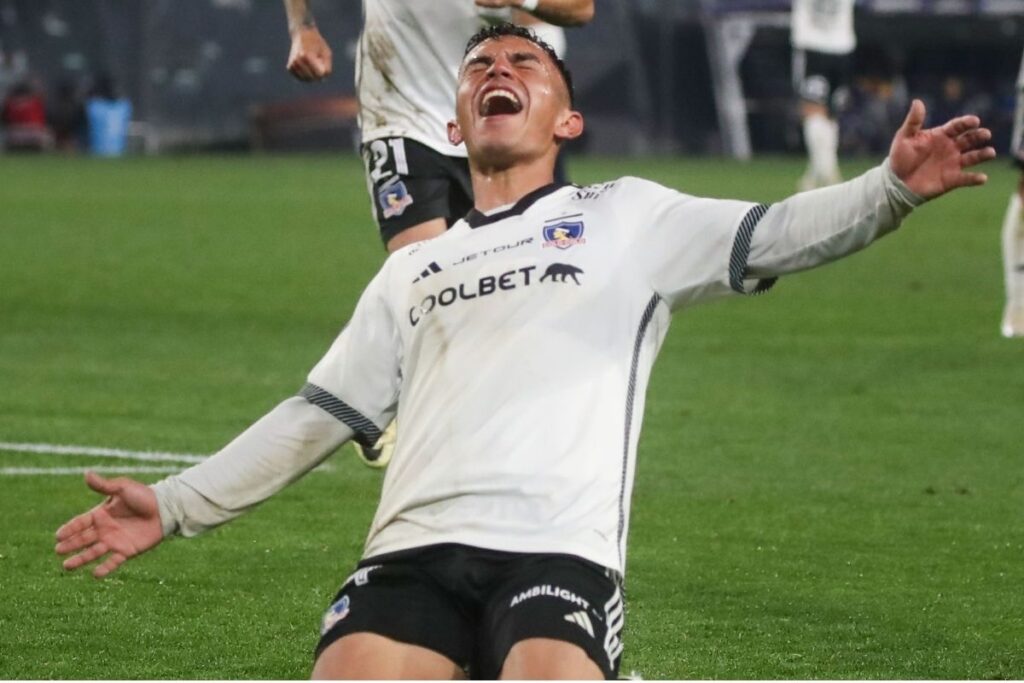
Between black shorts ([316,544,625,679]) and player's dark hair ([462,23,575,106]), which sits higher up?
player's dark hair ([462,23,575,106])

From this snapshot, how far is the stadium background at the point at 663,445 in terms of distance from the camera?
231 inches

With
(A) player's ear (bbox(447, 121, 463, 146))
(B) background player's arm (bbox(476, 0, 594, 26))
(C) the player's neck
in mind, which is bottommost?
(B) background player's arm (bbox(476, 0, 594, 26))

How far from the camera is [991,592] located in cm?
641

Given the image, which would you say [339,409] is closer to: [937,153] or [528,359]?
[528,359]

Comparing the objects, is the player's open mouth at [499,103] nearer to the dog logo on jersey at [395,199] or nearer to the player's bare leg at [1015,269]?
the dog logo on jersey at [395,199]

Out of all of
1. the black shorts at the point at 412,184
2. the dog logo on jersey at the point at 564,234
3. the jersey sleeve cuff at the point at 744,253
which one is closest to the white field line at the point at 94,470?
the black shorts at the point at 412,184

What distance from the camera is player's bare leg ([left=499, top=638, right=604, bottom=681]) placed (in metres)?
4.13

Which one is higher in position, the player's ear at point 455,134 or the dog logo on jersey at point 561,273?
the player's ear at point 455,134

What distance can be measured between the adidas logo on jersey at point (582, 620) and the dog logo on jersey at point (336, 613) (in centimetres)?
48

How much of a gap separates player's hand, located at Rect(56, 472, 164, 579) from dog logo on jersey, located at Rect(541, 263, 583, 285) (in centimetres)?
96

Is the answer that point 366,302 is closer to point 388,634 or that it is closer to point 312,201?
point 388,634

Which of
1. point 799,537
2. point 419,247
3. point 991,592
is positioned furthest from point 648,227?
point 799,537

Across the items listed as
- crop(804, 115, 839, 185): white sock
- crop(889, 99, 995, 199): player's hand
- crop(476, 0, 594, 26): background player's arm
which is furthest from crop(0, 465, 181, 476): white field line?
crop(804, 115, 839, 185): white sock

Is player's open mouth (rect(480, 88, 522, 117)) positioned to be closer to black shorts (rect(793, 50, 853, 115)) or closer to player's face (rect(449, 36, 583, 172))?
player's face (rect(449, 36, 583, 172))
